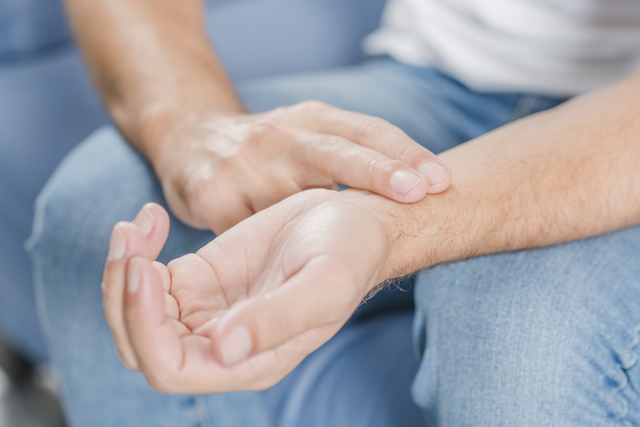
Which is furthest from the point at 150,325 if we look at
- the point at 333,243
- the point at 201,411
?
the point at 201,411

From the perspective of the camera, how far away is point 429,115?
2.73 ft

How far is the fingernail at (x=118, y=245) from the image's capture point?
37 cm

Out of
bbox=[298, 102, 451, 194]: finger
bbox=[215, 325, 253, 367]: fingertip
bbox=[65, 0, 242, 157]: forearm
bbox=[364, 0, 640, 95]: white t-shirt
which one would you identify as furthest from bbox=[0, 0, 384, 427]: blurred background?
bbox=[215, 325, 253, 367]: fingertip

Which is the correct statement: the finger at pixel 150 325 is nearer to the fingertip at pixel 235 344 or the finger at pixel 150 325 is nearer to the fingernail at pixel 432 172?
the fingertip at pixel 235 344

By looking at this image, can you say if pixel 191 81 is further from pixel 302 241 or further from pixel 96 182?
pixel 302 241

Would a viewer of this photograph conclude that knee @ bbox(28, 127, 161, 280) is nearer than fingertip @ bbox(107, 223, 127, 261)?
No

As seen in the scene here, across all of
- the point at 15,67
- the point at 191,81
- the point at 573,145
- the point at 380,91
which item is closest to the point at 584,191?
the point at 573,145

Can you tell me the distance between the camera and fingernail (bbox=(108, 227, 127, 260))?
14.5 inches

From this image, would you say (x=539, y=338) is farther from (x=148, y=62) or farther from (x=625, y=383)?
(x=148, y=62)

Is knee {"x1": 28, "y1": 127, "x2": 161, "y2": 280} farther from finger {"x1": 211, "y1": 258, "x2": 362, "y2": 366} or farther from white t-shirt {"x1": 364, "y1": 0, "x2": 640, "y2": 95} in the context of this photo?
white t-shirt {"x1": 364, "y1": 0, "x2": 640, "y2": 95}

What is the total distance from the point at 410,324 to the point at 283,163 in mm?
369

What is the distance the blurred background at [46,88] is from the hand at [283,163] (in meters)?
0.47

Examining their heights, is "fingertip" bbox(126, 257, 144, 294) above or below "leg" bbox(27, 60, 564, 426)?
above

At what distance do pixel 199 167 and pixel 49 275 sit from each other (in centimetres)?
27
